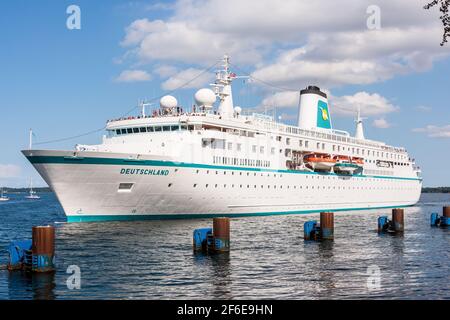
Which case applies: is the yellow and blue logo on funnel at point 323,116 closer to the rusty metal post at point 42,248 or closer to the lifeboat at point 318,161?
the lifeboat at point 318,161

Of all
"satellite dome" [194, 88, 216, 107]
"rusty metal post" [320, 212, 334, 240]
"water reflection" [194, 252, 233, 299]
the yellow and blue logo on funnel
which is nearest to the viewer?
"water reflection" [194, 252, 233, 299]

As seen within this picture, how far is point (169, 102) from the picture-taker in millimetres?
46719

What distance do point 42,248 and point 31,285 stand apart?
249cm

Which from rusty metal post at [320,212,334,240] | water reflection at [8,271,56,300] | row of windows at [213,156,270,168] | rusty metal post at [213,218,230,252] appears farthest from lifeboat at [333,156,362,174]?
→ water reflection at [8,271,56,300]

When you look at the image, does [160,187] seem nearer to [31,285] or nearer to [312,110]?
[31,285]

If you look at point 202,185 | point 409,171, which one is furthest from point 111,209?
point 409,171

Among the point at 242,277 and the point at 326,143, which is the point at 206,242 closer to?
the point at 242,277

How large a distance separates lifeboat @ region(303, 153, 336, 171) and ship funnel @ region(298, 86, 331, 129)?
657 centimetres

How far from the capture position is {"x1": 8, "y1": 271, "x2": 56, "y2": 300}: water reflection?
53.5ft

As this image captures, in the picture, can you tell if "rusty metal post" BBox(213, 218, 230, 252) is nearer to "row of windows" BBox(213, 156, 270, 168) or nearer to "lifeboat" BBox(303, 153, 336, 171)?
"row of windows" BBox(213, 156, 270, 168)

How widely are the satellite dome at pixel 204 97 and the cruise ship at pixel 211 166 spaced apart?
0.33 ft

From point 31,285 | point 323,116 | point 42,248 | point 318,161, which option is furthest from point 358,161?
point 31,285

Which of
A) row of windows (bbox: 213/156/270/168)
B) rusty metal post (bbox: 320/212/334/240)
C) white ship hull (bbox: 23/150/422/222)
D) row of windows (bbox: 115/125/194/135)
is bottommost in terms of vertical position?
rusty metal post (bbox: 320/212/334/240)

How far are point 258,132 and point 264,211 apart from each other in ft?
26.8
